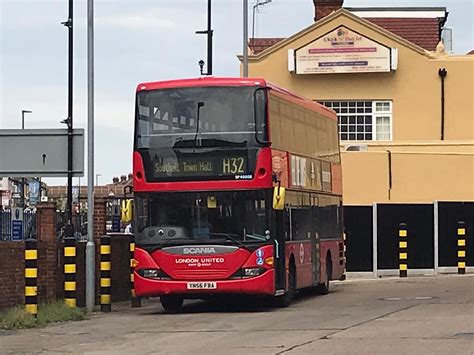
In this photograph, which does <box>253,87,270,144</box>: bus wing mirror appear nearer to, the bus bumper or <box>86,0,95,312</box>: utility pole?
the bus bumper

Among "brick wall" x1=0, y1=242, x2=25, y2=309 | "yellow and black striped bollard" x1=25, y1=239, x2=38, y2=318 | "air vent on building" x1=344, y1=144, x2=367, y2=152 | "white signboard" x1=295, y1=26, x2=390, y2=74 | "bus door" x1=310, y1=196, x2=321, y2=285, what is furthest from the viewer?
"white signboard" x1=295, y1=26, x2=390, y2=74

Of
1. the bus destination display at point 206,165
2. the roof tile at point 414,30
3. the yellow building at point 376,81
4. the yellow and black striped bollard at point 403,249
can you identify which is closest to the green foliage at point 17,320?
the bus destination display at point 206,165

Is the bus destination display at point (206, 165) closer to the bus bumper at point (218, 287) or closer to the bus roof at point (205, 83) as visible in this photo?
Result: the bus roof at point (205, 83)

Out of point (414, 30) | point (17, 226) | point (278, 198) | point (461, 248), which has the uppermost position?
point (414, 30)

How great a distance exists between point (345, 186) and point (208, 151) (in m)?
16.7

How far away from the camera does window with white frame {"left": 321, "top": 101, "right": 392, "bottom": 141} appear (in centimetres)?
4144

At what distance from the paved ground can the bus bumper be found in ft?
1.43

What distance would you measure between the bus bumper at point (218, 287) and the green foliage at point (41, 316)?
130 cm

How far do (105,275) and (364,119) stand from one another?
22034 mm

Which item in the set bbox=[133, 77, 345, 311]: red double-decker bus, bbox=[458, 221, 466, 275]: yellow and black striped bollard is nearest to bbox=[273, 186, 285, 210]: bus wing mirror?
bbox=[133, 77, 345, 311]: red double-decker bus

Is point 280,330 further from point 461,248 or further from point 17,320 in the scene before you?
point 461,248

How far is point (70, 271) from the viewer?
20.3m

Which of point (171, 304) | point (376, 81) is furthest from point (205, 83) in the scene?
point (376, 81)

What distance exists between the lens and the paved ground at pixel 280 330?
14.4m
